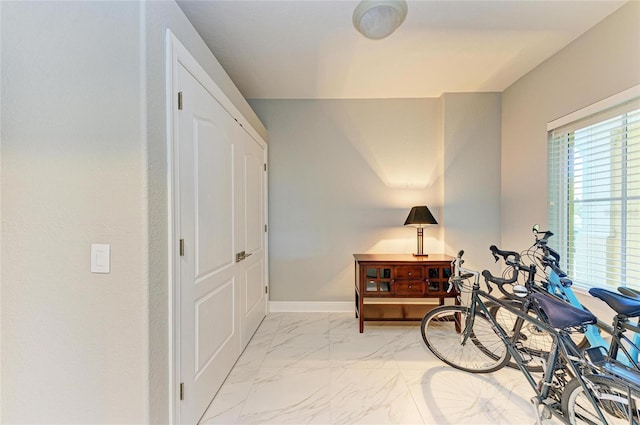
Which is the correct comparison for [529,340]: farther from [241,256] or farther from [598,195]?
[241,256]

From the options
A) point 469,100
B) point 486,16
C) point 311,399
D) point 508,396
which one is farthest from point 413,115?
point 311,399

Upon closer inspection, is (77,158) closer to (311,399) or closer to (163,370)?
(163,370)

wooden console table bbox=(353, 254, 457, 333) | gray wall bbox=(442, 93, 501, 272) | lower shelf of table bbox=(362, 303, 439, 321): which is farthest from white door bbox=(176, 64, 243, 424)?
gray wall bbox=(442, 93, 501, 272)

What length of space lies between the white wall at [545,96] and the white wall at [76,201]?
293 cm

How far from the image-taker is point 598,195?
204cm

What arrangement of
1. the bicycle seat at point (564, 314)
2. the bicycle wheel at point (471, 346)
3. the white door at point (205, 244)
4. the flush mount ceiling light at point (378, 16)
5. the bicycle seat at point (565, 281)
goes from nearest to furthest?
1. the bicycle seat at point (564, 314)
2. the white door at point (205, 244)
3. the flush mount ceiling light at point (378, 16)
4. the bicycle seat at point (565, 281)
5. the bicycle wheel at point (471, 346)

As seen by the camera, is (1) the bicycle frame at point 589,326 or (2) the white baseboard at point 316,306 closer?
(1) the bicycle frame at point 589,326

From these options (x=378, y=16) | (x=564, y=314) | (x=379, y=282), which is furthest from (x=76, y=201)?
(x=379, y=282)

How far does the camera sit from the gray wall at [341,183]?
10.6 ft

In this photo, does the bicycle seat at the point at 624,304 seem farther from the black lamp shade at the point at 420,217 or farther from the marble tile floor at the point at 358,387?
the black lamp shade at the point at 420,217

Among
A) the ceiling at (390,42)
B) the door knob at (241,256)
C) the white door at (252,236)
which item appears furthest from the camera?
the white door at (252,236)

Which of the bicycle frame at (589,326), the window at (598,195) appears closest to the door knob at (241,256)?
the bicycle frame at (589,326)

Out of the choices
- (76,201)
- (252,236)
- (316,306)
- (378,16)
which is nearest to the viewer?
(76,201)

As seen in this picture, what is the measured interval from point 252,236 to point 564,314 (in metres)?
2.28
